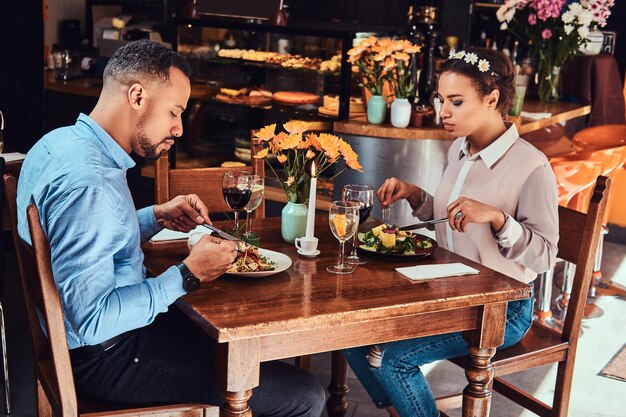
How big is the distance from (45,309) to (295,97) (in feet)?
10.1

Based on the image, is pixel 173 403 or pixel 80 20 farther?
pixel 80 20

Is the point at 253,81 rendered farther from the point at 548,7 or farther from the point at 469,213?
the point at 469,213

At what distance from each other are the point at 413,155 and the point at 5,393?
219 cm

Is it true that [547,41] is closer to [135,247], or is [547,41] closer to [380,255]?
[380,255]

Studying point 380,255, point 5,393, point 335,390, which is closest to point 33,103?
point 5,393

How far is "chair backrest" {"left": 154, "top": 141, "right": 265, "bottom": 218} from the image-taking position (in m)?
3.10

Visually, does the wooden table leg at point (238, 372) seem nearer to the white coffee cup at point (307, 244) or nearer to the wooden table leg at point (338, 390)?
the white coffee cup at point (307, 244)

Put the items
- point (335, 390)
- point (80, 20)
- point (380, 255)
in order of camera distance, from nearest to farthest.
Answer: point (380, 255), point (335, 390), point (80, 20)

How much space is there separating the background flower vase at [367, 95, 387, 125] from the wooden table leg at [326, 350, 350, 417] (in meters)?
1.56

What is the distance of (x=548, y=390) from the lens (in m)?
3.71

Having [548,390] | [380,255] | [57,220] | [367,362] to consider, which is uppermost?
[57,220]

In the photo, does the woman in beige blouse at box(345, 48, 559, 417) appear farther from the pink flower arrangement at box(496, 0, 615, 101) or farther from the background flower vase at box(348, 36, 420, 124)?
the pink flower arrangement at box(496, 0, 615, 101)

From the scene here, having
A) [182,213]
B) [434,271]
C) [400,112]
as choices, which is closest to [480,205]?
[434,271]

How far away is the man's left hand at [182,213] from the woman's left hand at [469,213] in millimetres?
734
